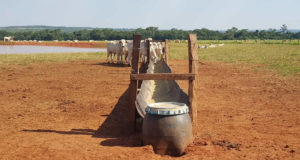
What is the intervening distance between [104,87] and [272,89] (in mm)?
5928

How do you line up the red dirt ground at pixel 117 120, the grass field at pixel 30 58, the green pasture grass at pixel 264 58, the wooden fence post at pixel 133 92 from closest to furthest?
the red dirt ground at pixel 117 120, the wooden fence post at pixel 133 92, the green pasture grass at pixel 264 58, the grass field at pixel 30 58

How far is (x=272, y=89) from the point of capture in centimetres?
1255

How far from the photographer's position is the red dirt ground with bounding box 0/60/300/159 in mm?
5785

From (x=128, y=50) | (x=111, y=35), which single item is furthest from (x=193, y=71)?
(x=111, y=35)

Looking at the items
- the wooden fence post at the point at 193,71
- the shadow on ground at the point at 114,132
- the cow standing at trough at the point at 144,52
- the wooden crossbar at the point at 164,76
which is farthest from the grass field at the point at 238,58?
the wooden crossbar at the point at 164,76

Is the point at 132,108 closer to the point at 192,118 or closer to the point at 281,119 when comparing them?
the point at 192,118

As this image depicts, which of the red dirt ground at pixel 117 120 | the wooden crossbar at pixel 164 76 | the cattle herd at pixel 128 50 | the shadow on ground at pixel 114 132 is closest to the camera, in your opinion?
the red dirt ground at pixel 117 120

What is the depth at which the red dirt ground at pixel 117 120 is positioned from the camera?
19.0ft

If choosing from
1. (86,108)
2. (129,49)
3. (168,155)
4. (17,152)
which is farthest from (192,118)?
(129,49)

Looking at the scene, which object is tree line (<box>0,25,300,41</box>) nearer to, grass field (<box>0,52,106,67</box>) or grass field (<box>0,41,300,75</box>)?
grass field (<box>0,41,300,75</box>)

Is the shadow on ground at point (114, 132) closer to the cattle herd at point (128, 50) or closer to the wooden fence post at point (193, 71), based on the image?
the wooden fence post at point (193, 71)

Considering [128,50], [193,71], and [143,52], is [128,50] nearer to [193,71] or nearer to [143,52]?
[143,52]

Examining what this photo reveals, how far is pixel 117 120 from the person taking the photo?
26.6 ft

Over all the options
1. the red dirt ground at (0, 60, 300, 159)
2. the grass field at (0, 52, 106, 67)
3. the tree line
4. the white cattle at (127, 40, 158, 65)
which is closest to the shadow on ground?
the red dirt ground at (0, 60, 300, 159)
